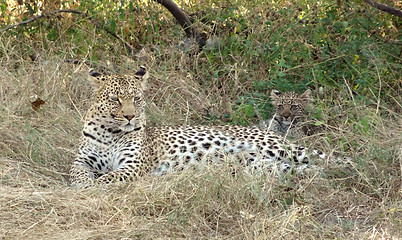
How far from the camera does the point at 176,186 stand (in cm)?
546

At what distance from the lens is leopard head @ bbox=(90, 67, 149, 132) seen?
263 inches

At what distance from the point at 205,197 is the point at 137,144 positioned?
174cm

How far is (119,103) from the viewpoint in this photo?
6.71 meters

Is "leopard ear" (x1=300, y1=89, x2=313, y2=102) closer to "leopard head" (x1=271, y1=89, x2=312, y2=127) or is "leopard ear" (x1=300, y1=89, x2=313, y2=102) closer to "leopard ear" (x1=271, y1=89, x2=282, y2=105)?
"leopard head" (x1=271, y1=89, x2=312, y2=127)

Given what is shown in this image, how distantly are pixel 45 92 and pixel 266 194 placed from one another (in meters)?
3.94

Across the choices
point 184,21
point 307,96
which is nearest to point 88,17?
point 184,21

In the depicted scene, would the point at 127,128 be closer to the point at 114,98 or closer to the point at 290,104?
the point at 114,98

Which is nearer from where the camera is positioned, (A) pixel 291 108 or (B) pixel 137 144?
(B) pixel 137 144

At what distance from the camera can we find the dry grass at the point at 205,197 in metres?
4.89

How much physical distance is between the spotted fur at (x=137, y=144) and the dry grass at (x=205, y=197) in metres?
0.31

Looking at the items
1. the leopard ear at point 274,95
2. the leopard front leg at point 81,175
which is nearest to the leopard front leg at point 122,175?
the leopard front leg at point 81,175

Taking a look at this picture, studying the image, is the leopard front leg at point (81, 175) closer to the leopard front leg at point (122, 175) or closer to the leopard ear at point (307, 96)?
the leopard front leg at point (122, 175)

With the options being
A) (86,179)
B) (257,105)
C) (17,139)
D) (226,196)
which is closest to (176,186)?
(226,196)

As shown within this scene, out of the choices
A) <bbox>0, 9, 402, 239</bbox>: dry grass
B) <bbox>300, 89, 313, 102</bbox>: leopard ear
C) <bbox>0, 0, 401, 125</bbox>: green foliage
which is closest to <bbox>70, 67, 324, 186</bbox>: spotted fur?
<bbox>0, 9, 402, 239</bbox>: dry grass
